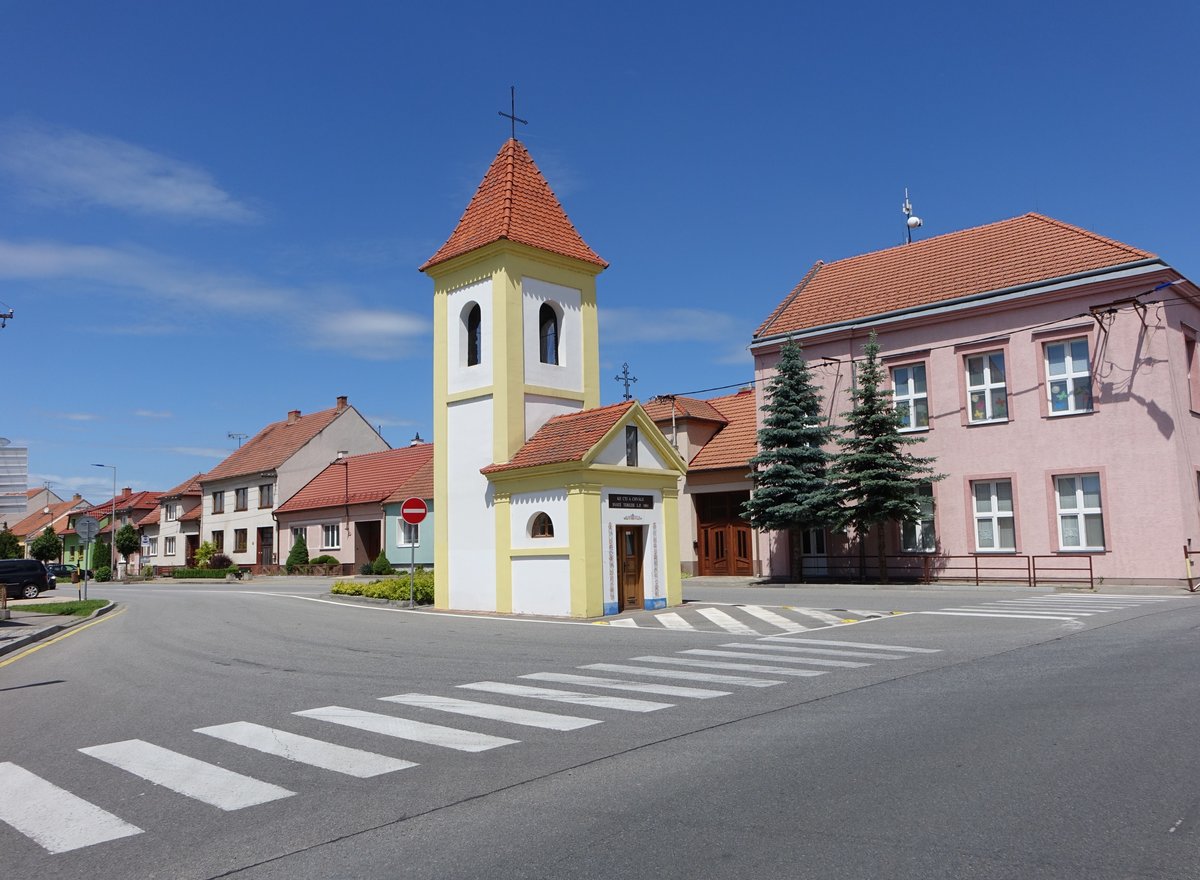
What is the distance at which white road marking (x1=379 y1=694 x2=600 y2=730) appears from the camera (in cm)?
820

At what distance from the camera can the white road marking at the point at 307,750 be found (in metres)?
6.79

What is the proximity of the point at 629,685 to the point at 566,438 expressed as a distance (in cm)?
1047

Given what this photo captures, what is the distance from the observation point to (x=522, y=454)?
2098 centimetres

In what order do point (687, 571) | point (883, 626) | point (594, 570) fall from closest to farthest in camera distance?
point (883, 626) < point (594, 570) < point (687, 571)

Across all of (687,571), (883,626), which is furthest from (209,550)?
(883,626)

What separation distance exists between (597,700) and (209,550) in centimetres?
5930

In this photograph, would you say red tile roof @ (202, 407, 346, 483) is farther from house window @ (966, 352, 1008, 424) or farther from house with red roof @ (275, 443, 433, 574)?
house window @ (966, 352, 1008, 424)

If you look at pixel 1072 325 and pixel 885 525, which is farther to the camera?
pixel 885 525

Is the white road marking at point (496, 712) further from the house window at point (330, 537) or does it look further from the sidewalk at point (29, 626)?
the house window at point (330, 537)

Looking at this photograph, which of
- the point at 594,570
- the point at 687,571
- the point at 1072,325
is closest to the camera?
the point at 594,570

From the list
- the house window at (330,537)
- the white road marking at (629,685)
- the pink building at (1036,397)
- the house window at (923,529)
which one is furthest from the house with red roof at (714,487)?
the house window at (330,537)

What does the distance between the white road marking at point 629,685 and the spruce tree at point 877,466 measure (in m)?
17.5

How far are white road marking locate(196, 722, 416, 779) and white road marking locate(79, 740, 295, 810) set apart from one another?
1.68 ft

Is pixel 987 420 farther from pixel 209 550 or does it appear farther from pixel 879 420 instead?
pixel 209 550
